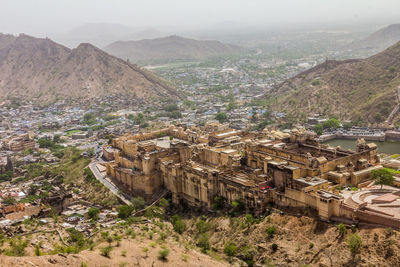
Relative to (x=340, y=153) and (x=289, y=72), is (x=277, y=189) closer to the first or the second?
(x=340, y=153)

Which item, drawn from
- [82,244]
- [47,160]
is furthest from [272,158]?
[47,160]

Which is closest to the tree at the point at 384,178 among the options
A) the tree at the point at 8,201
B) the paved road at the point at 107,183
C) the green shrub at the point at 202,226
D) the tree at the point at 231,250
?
the tree at the point at 231,250

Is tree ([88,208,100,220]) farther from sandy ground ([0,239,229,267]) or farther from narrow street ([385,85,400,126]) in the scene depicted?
narrow street ([385,85,400,126])

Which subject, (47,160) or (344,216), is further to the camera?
(47,160)

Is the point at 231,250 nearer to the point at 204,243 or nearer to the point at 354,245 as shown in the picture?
the point at 204,243

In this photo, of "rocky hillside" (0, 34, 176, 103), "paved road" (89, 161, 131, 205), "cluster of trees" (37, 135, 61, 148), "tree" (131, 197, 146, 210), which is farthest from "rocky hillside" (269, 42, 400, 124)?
"tree" (131, 197, 146, 210)
